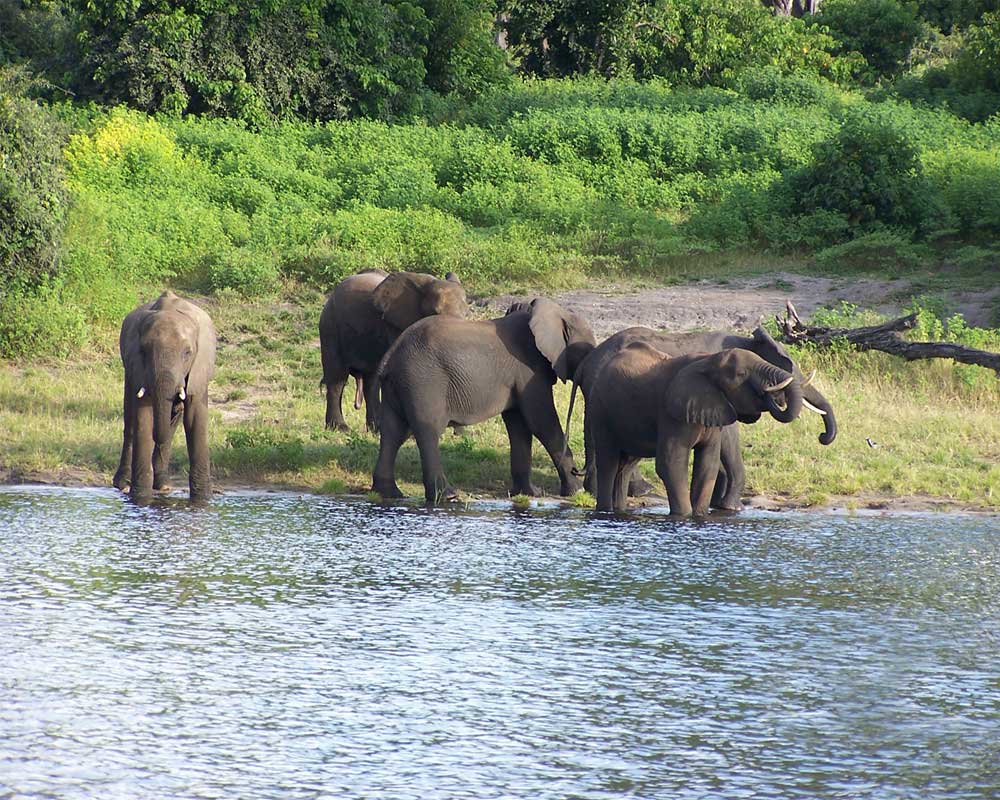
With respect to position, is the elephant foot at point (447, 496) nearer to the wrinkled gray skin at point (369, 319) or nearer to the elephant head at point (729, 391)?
the elephant head at point (729, 391)

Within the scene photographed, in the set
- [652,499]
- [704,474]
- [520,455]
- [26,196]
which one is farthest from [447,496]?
[26,196]

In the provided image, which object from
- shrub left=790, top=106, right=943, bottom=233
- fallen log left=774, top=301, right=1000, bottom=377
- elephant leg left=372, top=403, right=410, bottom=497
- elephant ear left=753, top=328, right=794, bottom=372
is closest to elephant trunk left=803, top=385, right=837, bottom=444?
elephant ear left=753, top=328, right=794, bottom=372

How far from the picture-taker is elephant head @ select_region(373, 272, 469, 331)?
49.6 ft

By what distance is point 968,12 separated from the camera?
107 ft

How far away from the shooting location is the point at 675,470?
12.1 metres

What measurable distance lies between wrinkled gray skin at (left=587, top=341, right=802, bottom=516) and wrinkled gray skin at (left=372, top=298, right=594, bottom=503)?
783mm

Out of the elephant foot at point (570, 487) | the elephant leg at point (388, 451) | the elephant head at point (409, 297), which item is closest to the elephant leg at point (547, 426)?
the elephant foot at point (570, 487)

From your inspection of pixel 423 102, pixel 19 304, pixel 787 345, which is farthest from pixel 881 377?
pixel 423 102

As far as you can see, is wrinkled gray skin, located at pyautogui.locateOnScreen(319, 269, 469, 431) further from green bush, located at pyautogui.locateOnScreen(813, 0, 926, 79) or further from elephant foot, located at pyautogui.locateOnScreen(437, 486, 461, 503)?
green bush, located at pyautogui.locateOnScreen(813, 0, 926, 79)

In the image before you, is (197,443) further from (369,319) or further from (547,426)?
(369,319)

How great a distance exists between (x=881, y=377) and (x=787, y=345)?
1220mm

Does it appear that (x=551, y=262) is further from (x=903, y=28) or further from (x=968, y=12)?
(x=903, y=28)

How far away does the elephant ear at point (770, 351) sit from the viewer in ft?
41.0

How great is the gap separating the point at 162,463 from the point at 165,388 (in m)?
0.99
